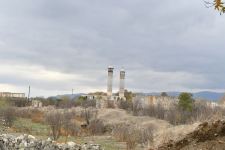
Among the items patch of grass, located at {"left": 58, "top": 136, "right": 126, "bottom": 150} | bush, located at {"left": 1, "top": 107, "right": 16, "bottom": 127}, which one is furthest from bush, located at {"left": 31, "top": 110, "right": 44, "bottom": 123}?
patch of grass, located at {"left": 58, "top": 136, "right": 126, "bottom": 150}

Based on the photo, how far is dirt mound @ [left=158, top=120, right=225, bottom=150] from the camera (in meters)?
8.06

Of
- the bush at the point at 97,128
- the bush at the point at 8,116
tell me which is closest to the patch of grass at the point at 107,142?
the bush at the point at 97,128

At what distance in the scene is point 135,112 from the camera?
68125mm

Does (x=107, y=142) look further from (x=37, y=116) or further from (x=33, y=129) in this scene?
(x=37, y=116)

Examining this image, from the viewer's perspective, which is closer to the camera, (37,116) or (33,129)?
(33,129)

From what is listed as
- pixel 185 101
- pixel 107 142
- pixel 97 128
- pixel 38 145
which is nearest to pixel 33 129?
pixel 97 128

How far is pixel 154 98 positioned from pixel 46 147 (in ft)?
245

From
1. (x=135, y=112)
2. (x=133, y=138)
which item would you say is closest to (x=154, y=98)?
(x=135, y=112)

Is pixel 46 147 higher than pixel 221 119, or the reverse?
pixel 221 119

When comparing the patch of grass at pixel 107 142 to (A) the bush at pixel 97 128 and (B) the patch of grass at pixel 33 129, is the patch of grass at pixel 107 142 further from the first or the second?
(A) the bush at pixel 97 128

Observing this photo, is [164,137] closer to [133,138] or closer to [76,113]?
[133,138]

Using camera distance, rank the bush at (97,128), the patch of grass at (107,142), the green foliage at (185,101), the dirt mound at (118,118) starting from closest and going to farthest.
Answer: the patch of grass at (107,142), the bush at (97,128), the dirt mound at (118,118), the green foliage at (185,101)

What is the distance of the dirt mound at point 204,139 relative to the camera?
26.5 feet

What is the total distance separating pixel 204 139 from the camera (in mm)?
8305
